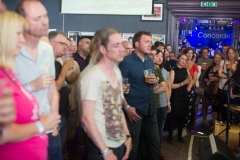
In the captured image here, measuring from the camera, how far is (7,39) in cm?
123

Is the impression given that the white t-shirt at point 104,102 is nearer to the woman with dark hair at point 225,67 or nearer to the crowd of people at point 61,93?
the crowd of people at point 61,93

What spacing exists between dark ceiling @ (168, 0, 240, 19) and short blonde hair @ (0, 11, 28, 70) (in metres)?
Result: 5.76

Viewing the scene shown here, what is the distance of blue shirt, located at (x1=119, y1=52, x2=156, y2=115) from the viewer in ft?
9.49

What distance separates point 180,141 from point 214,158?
2018 mm

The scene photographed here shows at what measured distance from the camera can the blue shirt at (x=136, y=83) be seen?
2.89 m

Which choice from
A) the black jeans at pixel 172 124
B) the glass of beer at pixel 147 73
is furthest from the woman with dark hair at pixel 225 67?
the glass of beer at pixel 147 73

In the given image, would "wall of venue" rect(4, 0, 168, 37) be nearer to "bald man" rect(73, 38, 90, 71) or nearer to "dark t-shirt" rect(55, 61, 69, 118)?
"bald man" rect(73, 38, 90, 71)

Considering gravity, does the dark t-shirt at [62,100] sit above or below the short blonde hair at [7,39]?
below

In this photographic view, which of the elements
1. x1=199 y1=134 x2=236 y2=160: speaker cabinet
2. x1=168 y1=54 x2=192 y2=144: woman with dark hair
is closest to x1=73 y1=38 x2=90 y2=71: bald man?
x1=168 y1=54 x2=192 y2=144: woman with dark hair

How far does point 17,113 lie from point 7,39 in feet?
1.04

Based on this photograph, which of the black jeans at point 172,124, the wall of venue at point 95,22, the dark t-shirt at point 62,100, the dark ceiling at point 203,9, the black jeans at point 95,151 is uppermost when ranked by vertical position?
the dark ceiling at point 203,9

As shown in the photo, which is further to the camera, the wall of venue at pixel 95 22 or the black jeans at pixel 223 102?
the wall of venue at pixel 95 22

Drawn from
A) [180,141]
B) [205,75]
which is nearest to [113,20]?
[205,75]

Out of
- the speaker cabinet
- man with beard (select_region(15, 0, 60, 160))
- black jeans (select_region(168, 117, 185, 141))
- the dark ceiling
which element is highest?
the dark ceiling
